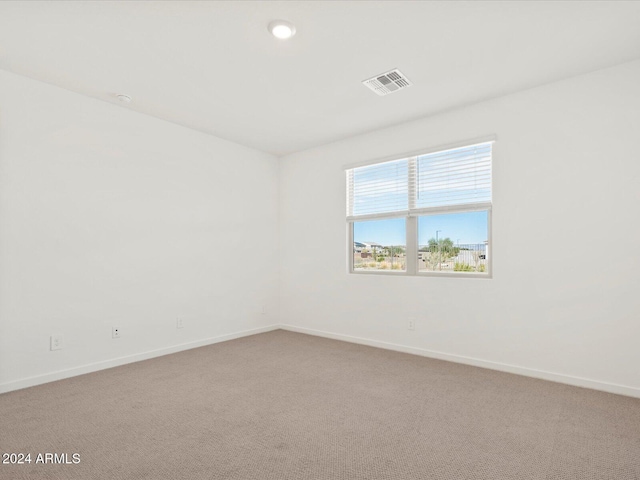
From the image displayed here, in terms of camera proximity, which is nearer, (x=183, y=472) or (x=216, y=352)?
(x=183, y=472)

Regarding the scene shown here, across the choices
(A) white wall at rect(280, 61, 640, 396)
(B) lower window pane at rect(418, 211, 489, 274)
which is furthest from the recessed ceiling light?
(B) lower window pane at rect(418, 211, 489, 274)

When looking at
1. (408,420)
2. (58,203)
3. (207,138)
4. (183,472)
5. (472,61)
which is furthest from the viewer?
(207,138)

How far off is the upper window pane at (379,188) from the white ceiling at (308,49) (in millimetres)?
781

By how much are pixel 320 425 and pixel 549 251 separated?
2.44m

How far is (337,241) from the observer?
15.1 feet

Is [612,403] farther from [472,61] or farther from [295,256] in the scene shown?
[295,256]

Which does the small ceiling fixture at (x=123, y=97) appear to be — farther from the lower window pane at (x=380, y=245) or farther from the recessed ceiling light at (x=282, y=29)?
the lower window pane at (x=380, y=245)

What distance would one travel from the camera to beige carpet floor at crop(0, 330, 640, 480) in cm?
178

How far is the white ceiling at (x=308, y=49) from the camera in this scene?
85.4 inches

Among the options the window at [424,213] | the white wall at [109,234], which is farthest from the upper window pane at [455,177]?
the white wall at [109,234]

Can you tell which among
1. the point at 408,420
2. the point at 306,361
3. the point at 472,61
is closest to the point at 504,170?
the point at 472,61

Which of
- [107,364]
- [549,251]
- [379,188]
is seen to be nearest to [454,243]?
[549,251]

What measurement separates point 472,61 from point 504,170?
3.62 feet

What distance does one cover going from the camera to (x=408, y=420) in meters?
2.29
